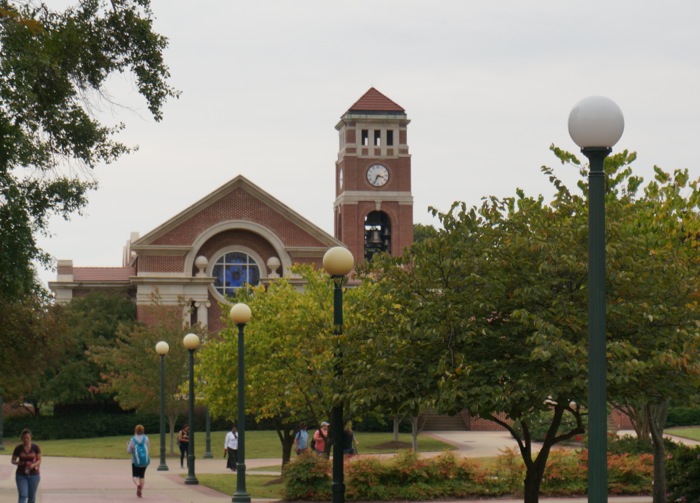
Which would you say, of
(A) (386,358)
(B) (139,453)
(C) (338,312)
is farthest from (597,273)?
(B) (139,453)

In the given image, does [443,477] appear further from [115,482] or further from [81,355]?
[81,355]

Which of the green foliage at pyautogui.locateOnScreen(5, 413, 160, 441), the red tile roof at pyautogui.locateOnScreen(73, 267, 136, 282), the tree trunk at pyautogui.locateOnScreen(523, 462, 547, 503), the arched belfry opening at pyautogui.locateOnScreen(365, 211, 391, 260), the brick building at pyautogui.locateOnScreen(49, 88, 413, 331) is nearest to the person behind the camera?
the tree trunk at pyautogui.locateOnScreen(523, 462, 547, 503)

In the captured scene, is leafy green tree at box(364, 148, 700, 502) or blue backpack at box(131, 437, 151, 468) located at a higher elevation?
leafy green tree at box(364, 148, 700, 502)

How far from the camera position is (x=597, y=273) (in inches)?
337

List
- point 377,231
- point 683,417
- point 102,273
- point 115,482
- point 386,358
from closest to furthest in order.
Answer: point 386,358
point 115,482
point 683,417
point 102,273
point 377,231

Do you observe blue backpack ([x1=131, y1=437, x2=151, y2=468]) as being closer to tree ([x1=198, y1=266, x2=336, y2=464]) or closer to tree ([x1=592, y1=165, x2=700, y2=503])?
tree ([x1=198, y1=266, x2=336, y2=464])

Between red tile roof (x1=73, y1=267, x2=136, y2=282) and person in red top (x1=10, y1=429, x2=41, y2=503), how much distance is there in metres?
45.5

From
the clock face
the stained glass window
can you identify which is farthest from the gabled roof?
the clock face

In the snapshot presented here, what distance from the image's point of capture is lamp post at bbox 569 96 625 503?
851 centimetres

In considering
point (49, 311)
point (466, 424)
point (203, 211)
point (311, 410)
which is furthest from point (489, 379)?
point (203, 211)

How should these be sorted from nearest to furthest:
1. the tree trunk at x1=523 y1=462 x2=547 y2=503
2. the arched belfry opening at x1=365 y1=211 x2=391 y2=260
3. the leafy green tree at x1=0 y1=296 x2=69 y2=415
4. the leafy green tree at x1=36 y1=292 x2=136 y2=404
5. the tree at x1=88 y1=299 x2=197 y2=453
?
the tree trunk at x1=523 y1=462 x2=547 y2=503, the leafy green tree at x1=0 y1=296 x2=69 y2=415, the tree at x1=88 y1=299 x2=197 y2=453, the leafy green tree at x1=36 y1=292 x2=136 y2=404, the arched belfry opening at x1=365 y1=211 x2=391 y2=260

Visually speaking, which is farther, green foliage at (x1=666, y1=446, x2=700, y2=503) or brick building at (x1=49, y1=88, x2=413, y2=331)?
brick building at (x1=49, y1=88, x2=413, y2=331)

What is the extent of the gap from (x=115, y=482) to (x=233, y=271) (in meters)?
35.1

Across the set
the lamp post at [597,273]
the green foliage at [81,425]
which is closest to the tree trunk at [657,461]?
the lamp post at [597,273]
